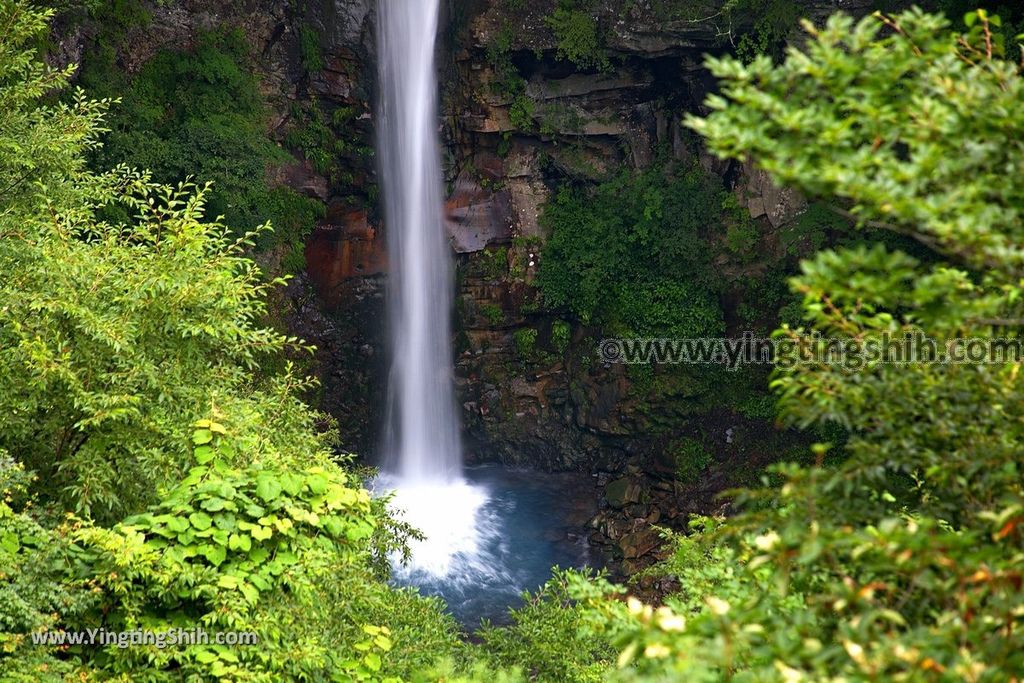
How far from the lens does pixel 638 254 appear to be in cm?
1669

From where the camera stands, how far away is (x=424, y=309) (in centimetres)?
1755

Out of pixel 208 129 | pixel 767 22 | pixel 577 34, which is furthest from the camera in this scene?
pixel 577 34

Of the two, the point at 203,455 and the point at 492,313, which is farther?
the point at 492,313

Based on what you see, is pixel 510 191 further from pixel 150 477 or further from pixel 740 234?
pixel 150 477

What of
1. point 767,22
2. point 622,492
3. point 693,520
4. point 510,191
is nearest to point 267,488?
point 693,520

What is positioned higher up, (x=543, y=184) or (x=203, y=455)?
(x=543, y=184)

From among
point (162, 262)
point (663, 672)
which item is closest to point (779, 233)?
point (162, 262)

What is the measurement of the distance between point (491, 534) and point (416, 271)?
18.1 feet

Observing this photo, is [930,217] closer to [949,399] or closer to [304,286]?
[949,399]

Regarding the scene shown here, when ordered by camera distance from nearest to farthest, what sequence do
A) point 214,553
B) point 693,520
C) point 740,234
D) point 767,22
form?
point 214,553 → point 693,520 → point 767,22 → point 740,234

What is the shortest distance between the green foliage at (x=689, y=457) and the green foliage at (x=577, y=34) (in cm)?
702

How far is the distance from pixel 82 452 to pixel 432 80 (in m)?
12.7

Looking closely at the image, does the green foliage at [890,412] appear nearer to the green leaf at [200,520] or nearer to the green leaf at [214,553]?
the green leaf at [214,553]

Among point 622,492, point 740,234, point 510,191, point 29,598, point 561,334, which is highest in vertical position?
point 510,191
